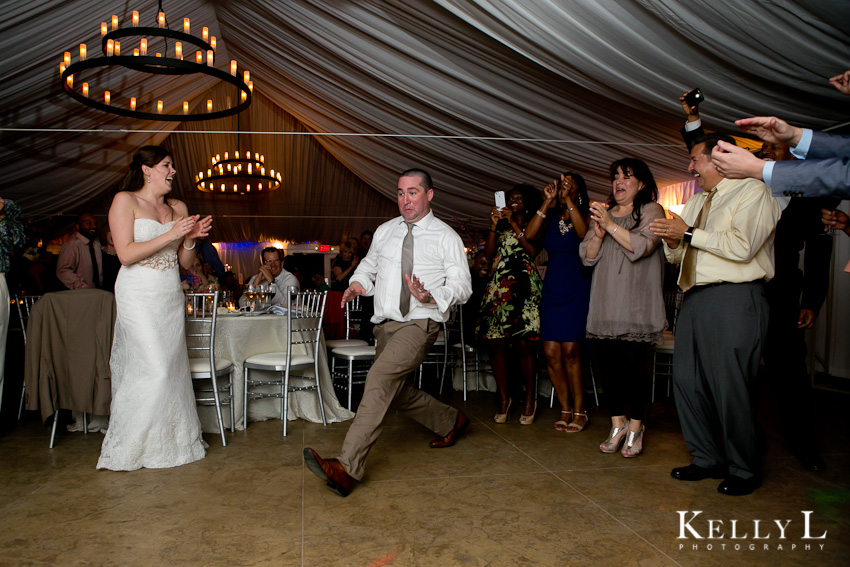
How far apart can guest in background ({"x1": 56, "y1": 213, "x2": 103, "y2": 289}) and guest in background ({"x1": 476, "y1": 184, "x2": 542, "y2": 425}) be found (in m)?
4.35

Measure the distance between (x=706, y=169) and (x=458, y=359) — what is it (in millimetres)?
3205

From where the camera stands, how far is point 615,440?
10.7 ft

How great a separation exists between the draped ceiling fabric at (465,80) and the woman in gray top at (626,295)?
2.67 ft

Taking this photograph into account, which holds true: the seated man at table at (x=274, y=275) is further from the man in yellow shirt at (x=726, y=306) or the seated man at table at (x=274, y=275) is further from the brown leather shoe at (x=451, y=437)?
the man in yellow shirt at (x=726, y=306)

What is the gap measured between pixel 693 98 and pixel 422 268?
5.34 ft

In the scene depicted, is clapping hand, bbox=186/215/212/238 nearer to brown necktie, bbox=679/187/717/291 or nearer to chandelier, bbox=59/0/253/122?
chandelier, bbox=59/0/253/122

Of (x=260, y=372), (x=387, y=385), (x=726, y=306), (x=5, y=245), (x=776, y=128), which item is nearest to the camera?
(x=776, y=128)

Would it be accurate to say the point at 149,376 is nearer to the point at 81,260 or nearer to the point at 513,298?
the point at 513,298

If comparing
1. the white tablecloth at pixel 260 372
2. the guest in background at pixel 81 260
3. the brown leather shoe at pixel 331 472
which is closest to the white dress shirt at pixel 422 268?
the brown leather shoe at pixel 331 472

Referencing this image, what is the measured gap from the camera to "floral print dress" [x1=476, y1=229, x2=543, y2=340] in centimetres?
390

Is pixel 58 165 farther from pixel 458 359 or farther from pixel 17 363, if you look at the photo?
pixel 458 359

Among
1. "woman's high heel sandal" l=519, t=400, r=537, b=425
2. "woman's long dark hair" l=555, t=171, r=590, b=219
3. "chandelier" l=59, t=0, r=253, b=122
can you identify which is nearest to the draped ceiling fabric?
"chandelier" l=59, t=0, r=253, b=122

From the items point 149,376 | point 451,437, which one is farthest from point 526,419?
point 149,376

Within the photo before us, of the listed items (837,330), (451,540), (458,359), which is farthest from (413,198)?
(837,330)
